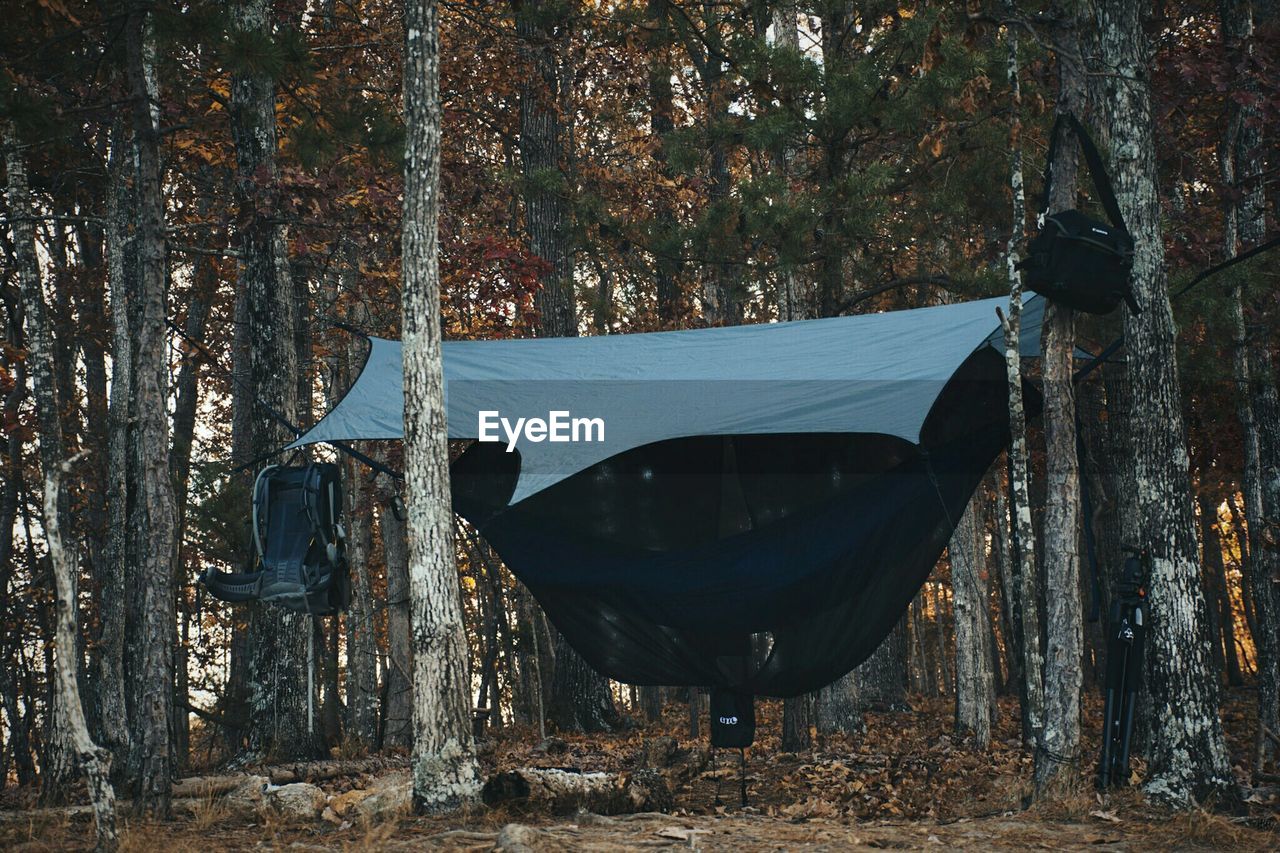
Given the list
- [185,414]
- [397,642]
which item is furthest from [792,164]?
[185,414]

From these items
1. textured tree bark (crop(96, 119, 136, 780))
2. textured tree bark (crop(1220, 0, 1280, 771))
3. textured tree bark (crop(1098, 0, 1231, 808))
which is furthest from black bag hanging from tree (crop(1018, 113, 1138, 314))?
textured tree bark (crop(96, 119, 136, 780))

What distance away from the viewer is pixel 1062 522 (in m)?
4.70

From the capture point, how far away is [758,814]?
4758mm

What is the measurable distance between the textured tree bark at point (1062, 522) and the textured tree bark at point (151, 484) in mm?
3383

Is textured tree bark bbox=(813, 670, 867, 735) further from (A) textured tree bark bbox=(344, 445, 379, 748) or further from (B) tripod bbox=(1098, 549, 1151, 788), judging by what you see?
(A) textured tree bark bbox=(344, 445, 379, 748)

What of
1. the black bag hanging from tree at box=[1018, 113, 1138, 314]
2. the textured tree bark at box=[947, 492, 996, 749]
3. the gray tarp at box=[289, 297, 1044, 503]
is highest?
the black bag hanging from tree at box=[1018, 113, 1138, 314]

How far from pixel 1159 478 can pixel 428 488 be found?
282cm

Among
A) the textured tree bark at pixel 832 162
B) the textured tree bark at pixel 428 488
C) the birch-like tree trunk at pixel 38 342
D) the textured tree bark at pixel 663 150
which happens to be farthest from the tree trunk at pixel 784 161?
the birch-like tree trunk at pixel 38 342

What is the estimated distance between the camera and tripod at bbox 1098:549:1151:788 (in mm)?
4434

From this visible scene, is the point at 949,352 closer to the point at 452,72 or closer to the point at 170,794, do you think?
the point at 170,794

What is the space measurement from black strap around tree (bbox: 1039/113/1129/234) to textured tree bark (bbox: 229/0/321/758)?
398cm

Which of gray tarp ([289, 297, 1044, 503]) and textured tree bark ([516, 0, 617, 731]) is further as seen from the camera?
textured tree bark ([516, 0, 617, 731])

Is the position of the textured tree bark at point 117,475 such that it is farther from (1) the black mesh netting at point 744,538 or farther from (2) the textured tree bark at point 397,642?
(1) the black mesh netting at point 744,538

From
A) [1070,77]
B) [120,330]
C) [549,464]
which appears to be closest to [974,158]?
[1070,77]
